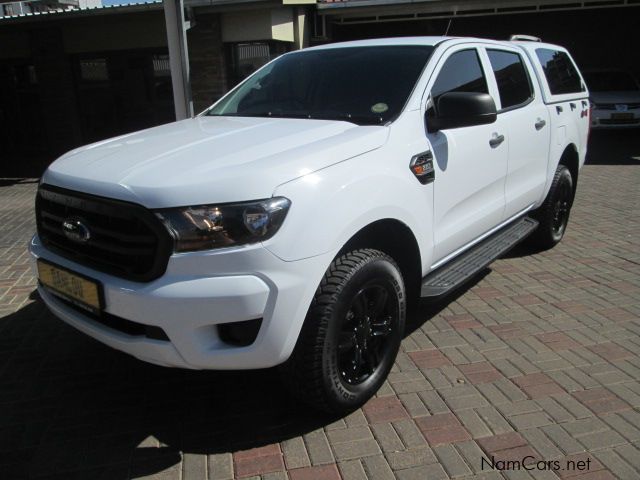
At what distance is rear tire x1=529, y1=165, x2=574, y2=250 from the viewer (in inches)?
203

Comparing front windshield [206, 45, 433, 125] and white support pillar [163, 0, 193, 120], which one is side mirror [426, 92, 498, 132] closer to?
front windshield [206, 45, 433, 125]

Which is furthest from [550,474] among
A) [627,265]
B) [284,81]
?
[627,265]

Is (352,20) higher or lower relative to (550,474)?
higher

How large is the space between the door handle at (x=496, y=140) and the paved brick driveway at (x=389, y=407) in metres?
1.20

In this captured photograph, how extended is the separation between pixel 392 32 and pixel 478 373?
1534 centimetres

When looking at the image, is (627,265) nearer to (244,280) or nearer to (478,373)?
(478,373)

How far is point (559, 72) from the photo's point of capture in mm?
5422

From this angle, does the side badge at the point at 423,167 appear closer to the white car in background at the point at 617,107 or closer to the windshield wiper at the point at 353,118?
the windshield wiper at the point at 353,118

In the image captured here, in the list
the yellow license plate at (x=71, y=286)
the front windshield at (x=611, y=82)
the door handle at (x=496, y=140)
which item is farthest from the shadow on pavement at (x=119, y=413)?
the front windshield at (x=611, y=82)

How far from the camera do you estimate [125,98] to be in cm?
1298

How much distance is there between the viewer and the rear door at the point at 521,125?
422 centimetres
